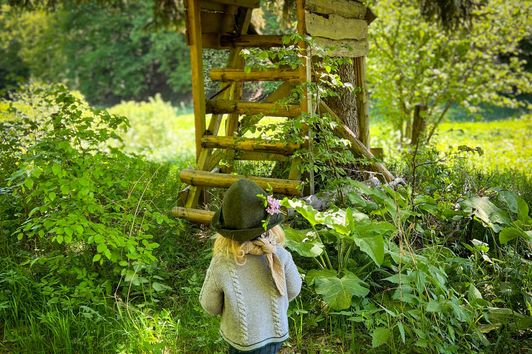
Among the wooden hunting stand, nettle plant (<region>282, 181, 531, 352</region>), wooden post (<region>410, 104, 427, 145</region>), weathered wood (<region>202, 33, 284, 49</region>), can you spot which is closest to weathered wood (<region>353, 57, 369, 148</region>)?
the wooden hunting stand

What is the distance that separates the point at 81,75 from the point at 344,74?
3131 cm

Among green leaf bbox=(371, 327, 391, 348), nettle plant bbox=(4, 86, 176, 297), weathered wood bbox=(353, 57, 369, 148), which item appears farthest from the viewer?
weathered wood bbox=(353, 57, 369, 148)

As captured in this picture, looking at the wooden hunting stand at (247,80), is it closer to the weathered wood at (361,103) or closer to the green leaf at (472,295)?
the weathered wood at (361,103)

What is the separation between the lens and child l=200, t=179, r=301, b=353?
2.46 metres

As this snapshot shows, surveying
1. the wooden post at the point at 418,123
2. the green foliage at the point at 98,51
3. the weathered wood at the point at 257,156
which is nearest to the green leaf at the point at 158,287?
the weathered wood at the point at 257,156

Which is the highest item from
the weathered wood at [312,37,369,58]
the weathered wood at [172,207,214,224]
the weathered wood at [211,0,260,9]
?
the weathered wood at [211,0,260,9]

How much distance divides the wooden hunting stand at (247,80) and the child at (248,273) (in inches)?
72.7

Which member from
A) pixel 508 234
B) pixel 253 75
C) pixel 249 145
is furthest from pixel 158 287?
pixel 508 234

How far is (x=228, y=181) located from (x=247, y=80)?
3.21ft

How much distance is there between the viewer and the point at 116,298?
3.78 m

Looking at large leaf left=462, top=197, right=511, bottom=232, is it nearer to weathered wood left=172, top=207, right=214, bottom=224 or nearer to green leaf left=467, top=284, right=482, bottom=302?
green leaf left=467, top=284, right=482, bottom=302

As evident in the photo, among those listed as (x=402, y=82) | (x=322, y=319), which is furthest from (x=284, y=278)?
(x=402, y=82)

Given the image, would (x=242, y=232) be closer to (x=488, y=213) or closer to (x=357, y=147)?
(x=488, y=213)

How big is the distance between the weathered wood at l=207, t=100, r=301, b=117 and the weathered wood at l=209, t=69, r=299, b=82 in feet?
0.73
